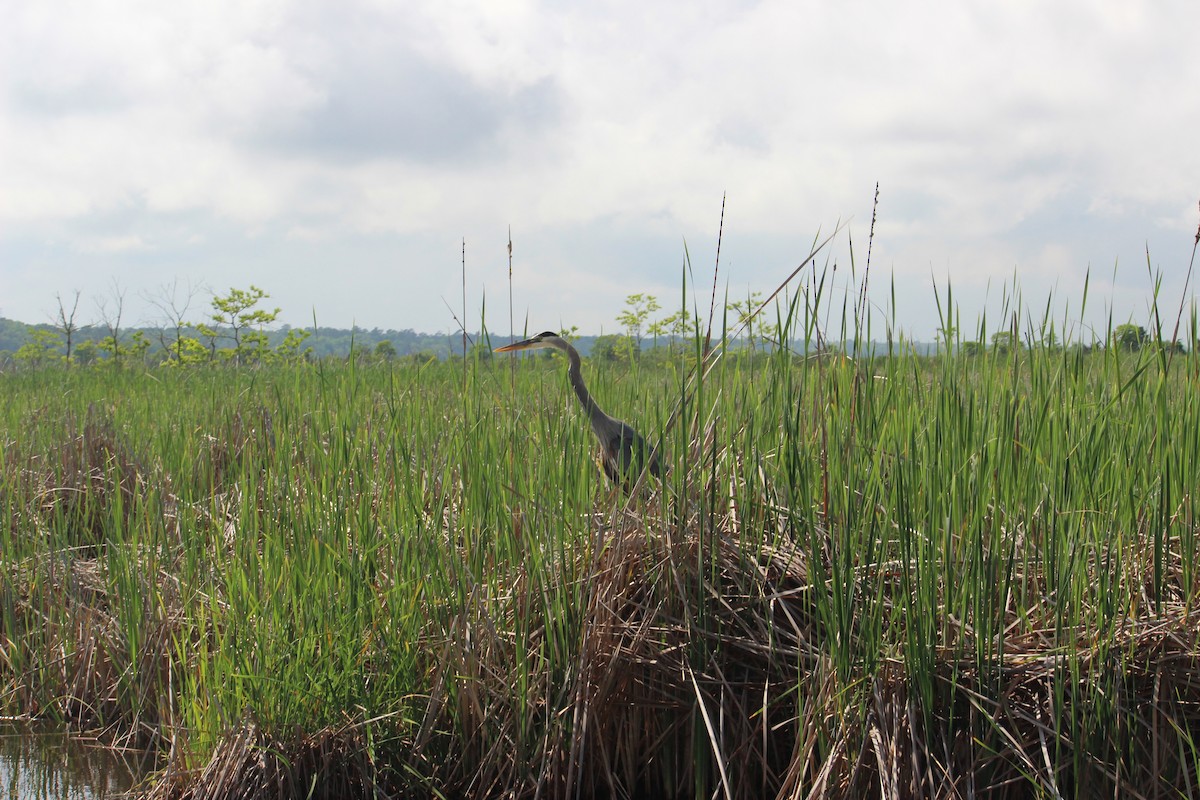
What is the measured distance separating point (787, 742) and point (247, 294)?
2174 centimetres

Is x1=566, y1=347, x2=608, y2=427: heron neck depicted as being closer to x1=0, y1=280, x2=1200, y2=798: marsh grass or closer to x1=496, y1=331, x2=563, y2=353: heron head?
x1=496, y1=331, x2=563, y2=353: heron head

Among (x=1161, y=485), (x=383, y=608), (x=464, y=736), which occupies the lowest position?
(x=464, y=736)

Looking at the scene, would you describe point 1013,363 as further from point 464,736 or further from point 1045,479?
point 464,736

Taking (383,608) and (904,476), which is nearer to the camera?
(904,476)

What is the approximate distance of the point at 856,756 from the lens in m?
2.11

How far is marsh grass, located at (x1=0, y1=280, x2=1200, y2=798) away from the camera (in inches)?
81.8

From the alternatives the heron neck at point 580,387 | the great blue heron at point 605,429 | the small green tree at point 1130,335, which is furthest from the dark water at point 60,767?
the small green tree at point 1130,335

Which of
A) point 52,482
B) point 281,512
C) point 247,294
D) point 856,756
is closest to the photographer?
point 856,756

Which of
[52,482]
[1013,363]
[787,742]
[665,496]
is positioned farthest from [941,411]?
[52,482]

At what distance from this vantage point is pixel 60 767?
304cm

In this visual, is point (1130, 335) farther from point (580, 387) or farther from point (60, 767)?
point (60, 767)

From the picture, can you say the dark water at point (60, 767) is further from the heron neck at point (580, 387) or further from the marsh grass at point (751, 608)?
the heron neck at point (580, 387)

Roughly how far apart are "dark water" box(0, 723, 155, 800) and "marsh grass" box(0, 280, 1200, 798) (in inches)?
5.1

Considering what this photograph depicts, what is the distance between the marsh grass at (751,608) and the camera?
2.08 metres
